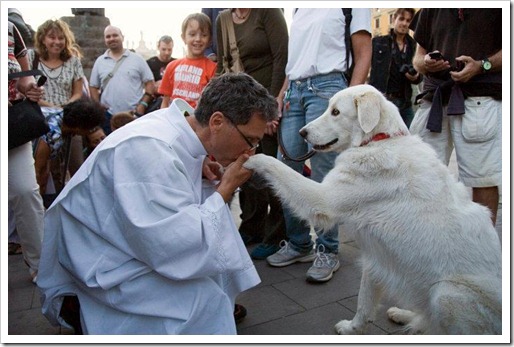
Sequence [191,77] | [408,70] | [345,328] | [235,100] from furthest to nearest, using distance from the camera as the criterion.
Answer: [408,70]
[191,77]
[345,328]
[235,100]

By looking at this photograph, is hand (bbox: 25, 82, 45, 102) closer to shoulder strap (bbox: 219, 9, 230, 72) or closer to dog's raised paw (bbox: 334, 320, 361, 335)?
shoulder strap (bbox: 219, 9, 230, 72)

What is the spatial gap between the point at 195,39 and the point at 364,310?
3119 mm

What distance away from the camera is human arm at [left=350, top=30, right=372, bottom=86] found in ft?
11.1

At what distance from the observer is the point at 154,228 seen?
6.00 ft

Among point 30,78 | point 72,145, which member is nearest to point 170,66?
point 72,145

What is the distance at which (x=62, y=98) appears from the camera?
5.11 metres

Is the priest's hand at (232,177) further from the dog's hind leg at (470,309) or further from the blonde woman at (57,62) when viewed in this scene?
the blonde woman at (57,62)

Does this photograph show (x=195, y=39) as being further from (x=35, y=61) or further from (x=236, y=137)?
(x=236, y=137)

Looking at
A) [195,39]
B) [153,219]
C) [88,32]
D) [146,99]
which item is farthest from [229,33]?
[88,32]

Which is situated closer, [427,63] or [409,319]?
[409,319]

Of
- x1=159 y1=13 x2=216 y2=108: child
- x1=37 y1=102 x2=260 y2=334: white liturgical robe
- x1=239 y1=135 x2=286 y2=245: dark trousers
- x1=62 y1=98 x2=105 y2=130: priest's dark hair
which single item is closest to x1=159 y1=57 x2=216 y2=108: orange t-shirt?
x1=159 y1=13 x2=216 y2=108: child

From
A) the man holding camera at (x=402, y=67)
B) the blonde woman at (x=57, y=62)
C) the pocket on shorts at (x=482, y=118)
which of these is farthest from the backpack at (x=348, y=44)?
the blonde woman at (x=57, y=62)

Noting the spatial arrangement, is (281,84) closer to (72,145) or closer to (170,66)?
(170,66)

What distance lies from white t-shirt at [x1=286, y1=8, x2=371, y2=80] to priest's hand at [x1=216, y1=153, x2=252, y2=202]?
1477 mm
